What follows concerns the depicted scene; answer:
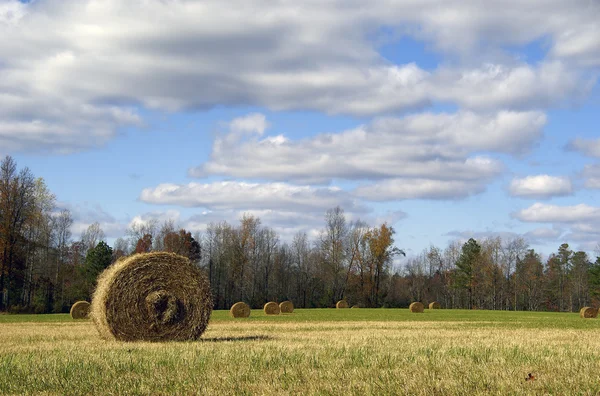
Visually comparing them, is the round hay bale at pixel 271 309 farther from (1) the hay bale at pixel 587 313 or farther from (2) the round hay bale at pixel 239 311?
(1) the hay bale at pixel 587 313

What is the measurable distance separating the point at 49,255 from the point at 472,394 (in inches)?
3052

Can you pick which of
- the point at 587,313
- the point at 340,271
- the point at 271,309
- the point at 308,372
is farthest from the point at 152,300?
the point at 340,271

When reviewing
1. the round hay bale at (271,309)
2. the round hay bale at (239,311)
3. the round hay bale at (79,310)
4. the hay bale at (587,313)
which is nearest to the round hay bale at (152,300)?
the round hay bale at (79,310)

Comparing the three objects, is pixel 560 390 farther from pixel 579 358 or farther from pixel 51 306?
pixel 51 306

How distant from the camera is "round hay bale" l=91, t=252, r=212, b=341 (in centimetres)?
1677

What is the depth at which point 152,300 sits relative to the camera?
1708 cm

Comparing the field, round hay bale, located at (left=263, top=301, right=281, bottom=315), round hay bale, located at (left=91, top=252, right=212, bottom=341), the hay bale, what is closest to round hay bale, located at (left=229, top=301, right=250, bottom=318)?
round hay bale, located at (left=263, top=301, right=281, bottom=315)

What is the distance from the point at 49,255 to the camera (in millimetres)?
77625

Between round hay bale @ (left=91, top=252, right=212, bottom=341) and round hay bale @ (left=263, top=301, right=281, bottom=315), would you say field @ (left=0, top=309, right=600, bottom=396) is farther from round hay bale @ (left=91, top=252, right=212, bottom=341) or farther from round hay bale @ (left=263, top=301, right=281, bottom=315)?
round hay bale @ (left=263, top=301, right=281, bottom=315)

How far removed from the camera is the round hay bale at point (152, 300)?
16766 mm

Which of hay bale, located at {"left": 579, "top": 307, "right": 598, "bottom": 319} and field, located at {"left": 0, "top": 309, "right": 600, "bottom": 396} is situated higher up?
field, located at {"left": 0, "top": 309, "right": 600, "bottom": 396}

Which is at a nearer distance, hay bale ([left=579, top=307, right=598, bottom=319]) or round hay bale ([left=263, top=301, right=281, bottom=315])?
round hay bale ([left=263, top=301, right=281, bottom=315])

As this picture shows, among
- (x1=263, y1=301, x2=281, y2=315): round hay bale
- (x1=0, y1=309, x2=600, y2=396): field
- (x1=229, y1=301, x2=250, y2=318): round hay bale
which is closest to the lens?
(x1=0, y1=309, x2=600, y2=396): field

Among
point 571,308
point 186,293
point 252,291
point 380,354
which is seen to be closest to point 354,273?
point 252,291
